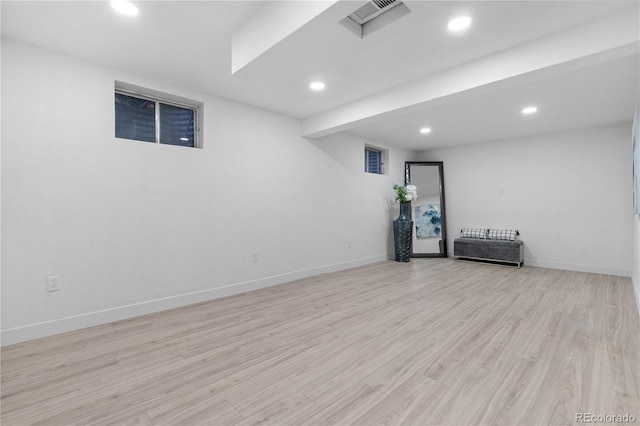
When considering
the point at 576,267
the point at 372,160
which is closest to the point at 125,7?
the point at 372,160

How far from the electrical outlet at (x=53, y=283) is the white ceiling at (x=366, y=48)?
2.07 meters

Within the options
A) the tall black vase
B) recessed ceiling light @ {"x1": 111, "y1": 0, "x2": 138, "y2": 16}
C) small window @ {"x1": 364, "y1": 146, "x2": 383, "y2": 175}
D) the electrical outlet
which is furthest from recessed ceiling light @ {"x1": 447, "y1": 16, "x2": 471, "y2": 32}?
the tall black vase

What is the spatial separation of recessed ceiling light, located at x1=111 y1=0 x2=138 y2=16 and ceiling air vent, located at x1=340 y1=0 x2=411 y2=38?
4.94 ft

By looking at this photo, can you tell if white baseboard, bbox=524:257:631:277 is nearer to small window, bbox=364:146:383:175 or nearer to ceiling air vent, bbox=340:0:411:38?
small window, bbox=364:146:383:175

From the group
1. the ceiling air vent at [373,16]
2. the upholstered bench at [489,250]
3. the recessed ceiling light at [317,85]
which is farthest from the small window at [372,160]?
the ceiling air vent at [373,16]

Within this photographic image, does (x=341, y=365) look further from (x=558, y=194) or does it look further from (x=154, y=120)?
(x=558, y=194)

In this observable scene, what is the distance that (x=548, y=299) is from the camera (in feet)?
11.7

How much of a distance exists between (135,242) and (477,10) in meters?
3.70

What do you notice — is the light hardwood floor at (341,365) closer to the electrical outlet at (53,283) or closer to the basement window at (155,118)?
the electrical outlet at (53,283)

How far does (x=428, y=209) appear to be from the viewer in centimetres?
680

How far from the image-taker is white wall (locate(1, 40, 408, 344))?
2506 mm

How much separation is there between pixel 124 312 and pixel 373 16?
351 centimetres

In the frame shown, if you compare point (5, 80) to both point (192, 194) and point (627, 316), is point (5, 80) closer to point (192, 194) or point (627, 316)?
point (192, 194)

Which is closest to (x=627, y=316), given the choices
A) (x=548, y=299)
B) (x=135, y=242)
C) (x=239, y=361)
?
(x=548, y=299)
